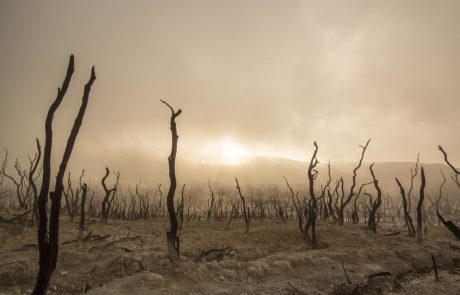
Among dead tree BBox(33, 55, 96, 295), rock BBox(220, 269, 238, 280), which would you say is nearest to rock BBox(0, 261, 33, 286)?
rock BBox(220, 269, 238, 280)

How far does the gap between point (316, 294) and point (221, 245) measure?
4347 millimetres

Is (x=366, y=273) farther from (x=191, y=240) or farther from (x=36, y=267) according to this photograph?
(x=36, y=267)

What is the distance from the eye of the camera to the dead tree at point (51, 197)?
3.58 meters

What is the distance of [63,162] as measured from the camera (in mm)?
3822

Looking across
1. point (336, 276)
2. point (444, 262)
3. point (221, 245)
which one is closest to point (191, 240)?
point (221, 245)

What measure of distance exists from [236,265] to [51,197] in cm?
541

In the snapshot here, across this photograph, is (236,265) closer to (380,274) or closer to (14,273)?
(380,274)

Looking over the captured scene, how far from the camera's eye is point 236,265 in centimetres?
802

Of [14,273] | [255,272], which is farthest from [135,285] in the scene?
[14,273]

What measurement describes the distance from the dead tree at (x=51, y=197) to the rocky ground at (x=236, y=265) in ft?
10.0

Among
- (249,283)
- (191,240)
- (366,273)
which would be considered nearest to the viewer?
(249,283)

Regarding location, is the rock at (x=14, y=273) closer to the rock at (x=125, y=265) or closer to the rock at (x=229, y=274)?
the rock at (x=125, y=265)

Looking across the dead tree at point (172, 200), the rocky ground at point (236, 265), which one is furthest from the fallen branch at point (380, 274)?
the dead tree at point (172, 200)

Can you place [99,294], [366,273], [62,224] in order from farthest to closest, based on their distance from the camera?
[62,224], [366,273], [99,294]
